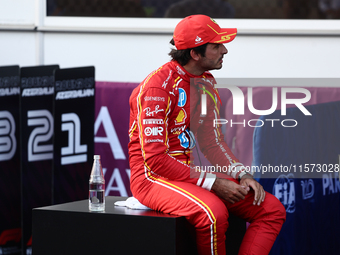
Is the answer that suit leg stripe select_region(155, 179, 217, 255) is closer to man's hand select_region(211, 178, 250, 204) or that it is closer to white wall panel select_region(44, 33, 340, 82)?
→ man's hand select_region(211, 178, 250, 204)

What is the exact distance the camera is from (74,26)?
4.42 metres

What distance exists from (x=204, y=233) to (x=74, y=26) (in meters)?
2.83

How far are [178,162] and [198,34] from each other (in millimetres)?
610

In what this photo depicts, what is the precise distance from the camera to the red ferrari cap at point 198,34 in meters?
2.38

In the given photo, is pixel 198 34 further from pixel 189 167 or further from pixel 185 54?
pixel 189 167

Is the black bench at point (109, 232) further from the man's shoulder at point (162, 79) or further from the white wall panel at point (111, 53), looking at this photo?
the white wall panel at point (111, 53)

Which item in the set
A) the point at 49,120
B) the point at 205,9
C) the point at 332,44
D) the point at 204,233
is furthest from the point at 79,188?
the point at 332,44

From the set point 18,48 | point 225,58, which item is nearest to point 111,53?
point 18,48

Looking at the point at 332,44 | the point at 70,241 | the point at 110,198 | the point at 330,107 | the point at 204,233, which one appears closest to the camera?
the point at 204,233

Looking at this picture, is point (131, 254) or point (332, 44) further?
point (332, 44)

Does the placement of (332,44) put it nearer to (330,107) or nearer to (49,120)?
(330,107)

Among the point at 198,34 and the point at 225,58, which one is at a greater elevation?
the point at 225,58

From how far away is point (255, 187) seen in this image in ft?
7.75

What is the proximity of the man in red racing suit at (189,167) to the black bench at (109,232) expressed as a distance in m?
0.08
